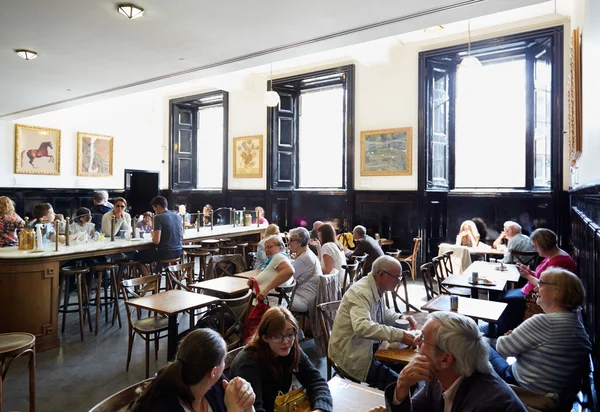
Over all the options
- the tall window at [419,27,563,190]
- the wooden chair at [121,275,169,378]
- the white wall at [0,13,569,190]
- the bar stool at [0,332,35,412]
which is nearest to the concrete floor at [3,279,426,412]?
the wooden chair at [121,275,169,378]

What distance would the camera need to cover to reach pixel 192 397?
61.3 inches

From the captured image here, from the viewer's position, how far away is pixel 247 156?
11086 millimetres

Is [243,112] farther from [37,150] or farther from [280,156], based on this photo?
[37,150]

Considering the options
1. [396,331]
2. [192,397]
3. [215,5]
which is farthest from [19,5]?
[396,331]

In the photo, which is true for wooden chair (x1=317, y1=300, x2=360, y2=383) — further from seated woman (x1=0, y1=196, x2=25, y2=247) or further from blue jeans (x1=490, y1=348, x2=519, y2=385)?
seated woman (x1=0, y1=196, x2=25, y2=247)

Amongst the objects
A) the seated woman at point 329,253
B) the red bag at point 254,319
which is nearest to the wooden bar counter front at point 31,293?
the red bag at point 254,319

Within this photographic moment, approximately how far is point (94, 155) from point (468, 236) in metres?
9.99

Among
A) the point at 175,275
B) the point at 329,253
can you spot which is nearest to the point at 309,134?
the point at 329,253

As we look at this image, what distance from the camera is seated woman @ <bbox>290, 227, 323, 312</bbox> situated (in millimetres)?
4211

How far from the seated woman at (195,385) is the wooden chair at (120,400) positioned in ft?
0.53

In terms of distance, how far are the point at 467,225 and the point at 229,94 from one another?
24.5 feet

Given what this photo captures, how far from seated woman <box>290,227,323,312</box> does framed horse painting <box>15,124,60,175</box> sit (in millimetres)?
8711

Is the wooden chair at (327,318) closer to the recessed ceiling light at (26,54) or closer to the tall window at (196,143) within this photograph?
the recessed ceiling light at (26,54)

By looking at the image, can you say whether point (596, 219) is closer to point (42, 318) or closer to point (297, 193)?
point (42, 318)
